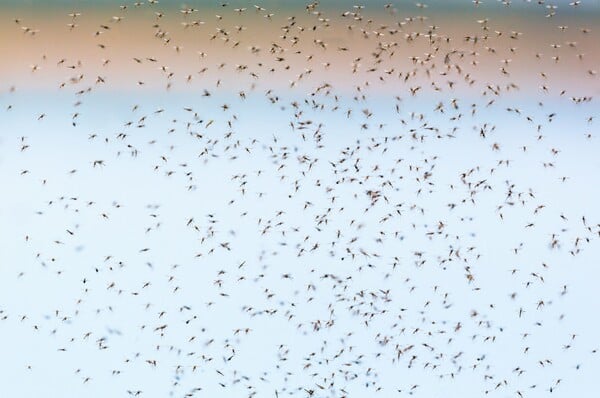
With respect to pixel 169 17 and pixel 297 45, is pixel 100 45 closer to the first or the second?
pixel 169 17

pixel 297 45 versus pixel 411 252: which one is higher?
pixel 297 45

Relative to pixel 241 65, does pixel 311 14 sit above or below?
above

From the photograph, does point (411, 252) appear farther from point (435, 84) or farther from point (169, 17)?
point (169, 17)

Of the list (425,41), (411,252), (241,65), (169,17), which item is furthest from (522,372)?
(169,17)

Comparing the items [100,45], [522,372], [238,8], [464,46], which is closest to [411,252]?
[522,372]

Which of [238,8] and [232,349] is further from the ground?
[238,8]

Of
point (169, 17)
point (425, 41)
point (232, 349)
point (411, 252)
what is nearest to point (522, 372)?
point (411, 252)

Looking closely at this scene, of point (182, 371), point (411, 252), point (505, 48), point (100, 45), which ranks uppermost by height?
point (505, 48)

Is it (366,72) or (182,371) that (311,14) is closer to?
(366,72)
